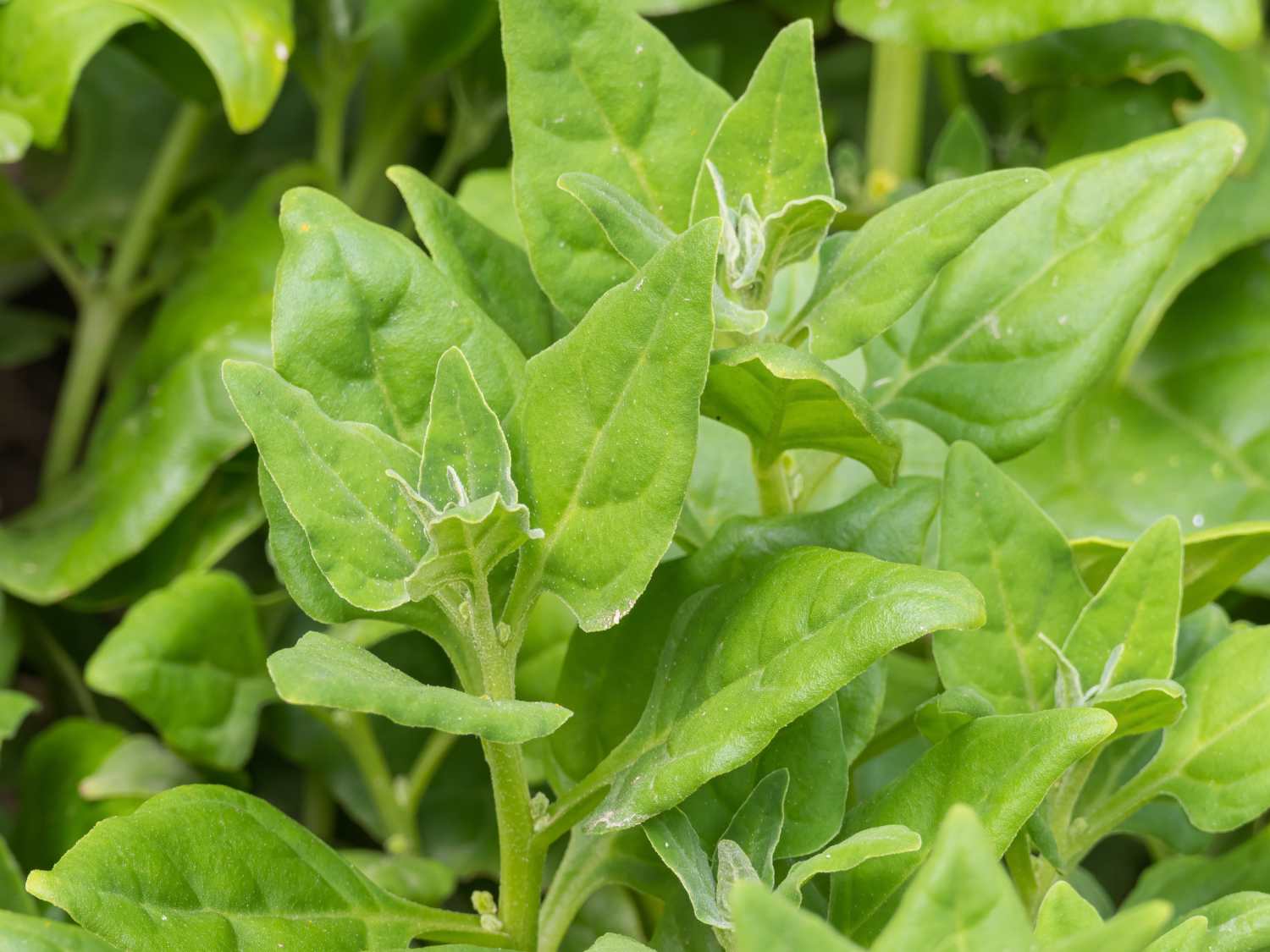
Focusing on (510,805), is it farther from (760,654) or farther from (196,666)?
(196,666)

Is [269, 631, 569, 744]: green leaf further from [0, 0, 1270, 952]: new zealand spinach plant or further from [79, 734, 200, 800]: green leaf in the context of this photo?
[79, 734, 200, 800]: green leaf

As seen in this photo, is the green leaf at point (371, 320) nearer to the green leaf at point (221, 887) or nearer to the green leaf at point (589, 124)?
the green leaf at point (589, 124)

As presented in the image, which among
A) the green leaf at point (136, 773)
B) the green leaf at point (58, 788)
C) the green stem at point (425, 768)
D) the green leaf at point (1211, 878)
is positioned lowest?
the green stem at point (425, 768)

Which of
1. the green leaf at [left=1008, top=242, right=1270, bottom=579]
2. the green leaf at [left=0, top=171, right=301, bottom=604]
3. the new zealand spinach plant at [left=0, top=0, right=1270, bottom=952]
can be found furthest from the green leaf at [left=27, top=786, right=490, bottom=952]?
the green leaf at [left=1008, top=242, right=1270, bottom=579]

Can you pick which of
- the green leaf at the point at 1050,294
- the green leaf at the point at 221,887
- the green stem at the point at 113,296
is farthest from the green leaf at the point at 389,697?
the green stem at the point at 113,296

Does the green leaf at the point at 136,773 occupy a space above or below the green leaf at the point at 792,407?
below

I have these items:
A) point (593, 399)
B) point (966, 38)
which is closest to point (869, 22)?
point (966, 38)

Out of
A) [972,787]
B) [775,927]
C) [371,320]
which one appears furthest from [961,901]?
[371,320]

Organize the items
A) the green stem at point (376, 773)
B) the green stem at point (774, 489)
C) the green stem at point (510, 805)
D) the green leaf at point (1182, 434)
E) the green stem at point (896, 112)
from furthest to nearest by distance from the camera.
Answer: the green stem at point (896, 112), the green leaf at point (1182, 434), the green stem at point (376, 773), the green stem at point (774, 489), the green stem at point (510, 805)
